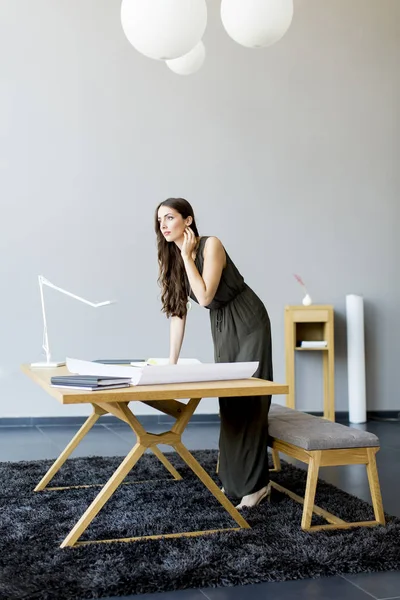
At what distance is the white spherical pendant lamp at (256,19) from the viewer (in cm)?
242

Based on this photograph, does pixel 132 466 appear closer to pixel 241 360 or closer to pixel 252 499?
pixel 252 499

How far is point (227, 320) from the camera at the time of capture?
3.50 metres

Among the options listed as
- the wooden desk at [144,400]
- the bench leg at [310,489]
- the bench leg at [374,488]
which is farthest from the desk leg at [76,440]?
the bench leg at [374,488]

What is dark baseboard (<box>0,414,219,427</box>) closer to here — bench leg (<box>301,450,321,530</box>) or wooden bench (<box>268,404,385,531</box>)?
wooden bench (<box>268,404,385,531</box>)

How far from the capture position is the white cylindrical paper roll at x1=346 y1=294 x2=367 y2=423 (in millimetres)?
6078

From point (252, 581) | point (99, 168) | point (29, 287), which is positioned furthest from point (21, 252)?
point (252, 581)

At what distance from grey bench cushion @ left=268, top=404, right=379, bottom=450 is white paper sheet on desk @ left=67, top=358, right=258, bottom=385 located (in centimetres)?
42

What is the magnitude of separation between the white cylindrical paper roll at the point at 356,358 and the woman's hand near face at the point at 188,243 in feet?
9.84

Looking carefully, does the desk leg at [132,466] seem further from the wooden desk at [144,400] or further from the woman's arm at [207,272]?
the woman's arm at [207,272]

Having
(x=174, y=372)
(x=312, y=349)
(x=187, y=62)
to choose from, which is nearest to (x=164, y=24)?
(x=187, y=62)

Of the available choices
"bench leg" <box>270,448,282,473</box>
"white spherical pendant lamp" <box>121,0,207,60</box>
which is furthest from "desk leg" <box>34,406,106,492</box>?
"white spherical pendant lamp" <box>121,0,207,60</box>

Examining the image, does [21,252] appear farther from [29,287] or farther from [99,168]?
[99,168]

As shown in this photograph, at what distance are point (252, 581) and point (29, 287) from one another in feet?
12.5

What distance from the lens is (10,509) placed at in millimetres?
3252
